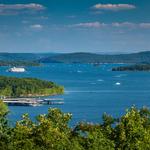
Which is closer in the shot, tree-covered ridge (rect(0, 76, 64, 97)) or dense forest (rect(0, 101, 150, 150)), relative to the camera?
dense forest (rect(0, 101, 150, 150))

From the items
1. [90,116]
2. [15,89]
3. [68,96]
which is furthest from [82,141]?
[15,89]

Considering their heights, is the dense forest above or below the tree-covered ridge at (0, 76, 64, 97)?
above

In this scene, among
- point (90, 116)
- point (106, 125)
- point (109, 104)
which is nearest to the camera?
point (106, 125)

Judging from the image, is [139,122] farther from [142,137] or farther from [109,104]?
[109,104]

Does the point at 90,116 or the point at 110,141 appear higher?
the point at 110,141

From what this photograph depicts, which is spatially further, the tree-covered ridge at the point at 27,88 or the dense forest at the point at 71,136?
the tree-covered ridge at the point at 27,88
